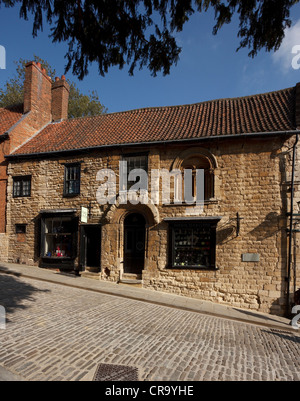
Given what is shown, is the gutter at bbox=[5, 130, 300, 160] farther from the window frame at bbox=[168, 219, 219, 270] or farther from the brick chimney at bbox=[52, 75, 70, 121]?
the brick chimney at bbox=[52, 75, 70, 121]

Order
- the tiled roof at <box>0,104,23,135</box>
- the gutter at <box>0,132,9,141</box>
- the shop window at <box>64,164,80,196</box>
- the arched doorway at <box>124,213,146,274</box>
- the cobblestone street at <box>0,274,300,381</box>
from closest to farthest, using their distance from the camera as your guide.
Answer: the cobblestone street at <box>0,274,300,381</box>
the arched doorway at <box>124,213,146,274</box>
the shop window at <box>64,164,80,196</box>
the gutter at <box>0,132,9,141</box>
the tiled roof at <box>0,104,23,135</box>

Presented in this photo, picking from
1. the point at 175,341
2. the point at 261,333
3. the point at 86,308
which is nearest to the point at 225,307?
the point at 261,333

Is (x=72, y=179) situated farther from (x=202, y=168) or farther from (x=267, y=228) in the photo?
(x=267, y=228)

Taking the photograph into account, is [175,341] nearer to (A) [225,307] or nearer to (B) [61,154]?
(A) [225,307]

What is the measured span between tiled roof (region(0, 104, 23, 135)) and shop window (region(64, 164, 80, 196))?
4819 mm

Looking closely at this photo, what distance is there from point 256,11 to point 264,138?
691 cm

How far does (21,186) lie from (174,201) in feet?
28.3

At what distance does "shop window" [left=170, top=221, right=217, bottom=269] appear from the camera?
1012 cm

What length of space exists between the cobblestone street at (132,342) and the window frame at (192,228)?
2347 millimetres

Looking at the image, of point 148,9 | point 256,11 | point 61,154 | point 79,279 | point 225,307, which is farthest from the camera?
point 61,154

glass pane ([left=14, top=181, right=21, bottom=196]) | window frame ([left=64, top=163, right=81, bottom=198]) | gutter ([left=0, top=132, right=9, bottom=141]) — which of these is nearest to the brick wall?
window frame ([left=64, top=163, right=81, bottom=198])

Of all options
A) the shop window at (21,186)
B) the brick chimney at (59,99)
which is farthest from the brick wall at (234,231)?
the brick chimney at (59,99)

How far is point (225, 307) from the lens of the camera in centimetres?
921

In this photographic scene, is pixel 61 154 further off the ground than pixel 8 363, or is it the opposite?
pixel 61 154
